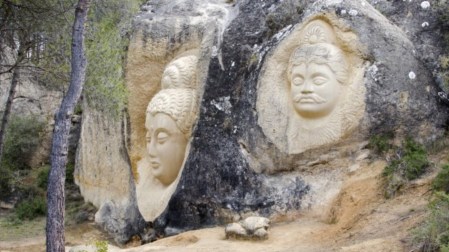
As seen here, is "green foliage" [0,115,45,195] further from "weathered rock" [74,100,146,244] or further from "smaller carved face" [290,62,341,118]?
"smaller carved face" [290,62,341,118]

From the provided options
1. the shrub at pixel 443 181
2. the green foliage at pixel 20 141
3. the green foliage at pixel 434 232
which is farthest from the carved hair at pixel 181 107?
the green foliage at pixel 20 141

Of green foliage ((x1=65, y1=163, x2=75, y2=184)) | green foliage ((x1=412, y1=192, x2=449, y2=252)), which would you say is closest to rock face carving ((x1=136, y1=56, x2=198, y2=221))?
green foliage ((x1=65, y1=163, x2=75, y2=184))

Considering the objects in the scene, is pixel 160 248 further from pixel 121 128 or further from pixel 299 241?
pixel 121 128

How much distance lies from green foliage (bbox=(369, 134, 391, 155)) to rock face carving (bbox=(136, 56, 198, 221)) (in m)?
3.22

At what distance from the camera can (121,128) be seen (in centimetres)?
1301

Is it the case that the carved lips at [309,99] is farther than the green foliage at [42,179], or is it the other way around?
the green foliage at [42,179]

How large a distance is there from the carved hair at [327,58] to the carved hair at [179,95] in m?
2.26

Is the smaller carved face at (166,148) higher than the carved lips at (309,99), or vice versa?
the carved lips at (309,99)

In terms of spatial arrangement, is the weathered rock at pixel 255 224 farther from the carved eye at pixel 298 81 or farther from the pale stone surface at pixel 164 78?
the pale stone surface at pixel 164 78

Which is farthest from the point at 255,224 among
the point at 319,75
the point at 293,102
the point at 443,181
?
the point at 443,181

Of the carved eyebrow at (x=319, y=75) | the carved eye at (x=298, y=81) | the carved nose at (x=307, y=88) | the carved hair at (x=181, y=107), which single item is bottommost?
the carved hair at (x=181, y=107)

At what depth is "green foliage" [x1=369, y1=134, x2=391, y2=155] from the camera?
371 inches

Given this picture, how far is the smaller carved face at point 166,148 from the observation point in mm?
11516

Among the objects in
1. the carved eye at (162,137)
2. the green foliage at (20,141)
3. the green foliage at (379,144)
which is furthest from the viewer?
Answer: the green foliage at (20,141)
